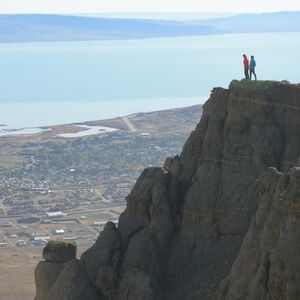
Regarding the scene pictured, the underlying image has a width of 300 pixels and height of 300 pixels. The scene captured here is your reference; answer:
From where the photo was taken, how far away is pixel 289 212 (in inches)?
659

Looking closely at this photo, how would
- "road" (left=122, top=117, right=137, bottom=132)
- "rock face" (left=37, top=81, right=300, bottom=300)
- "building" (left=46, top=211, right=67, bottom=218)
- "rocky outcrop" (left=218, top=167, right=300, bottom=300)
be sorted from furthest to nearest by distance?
"road" (left=122, top=117, right=137, bottom=132) < "building" (left=46, top=211, right=67, bottom=218) < "rock face" (left=37, top=81, right=300, bottom=300) < "rocky outcrop" (left=218, top=167, right=300, bottom=300)

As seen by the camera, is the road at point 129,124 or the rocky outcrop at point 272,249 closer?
the rocky outcrop at point 272,249

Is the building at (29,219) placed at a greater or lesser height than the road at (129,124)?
lesser

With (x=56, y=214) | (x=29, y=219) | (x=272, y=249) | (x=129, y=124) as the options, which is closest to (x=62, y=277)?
(x=272, y=249)

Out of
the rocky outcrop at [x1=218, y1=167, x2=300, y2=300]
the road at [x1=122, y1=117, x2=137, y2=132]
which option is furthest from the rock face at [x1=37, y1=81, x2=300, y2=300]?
the road at [x1=122, y1=117, x2=137, y2=132]

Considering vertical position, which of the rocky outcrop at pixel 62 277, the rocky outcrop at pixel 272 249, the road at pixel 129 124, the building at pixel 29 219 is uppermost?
the rocky outcrop at pixel 272 249

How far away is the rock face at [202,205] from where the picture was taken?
70.1ft

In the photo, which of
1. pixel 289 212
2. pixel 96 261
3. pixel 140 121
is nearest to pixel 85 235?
pixel 96 261

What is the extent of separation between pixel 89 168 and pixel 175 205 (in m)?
92.2

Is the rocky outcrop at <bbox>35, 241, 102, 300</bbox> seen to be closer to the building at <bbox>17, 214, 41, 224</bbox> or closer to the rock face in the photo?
the rock face

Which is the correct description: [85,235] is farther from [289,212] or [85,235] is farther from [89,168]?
[289,212]

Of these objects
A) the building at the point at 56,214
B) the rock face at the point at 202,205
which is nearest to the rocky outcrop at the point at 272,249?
the rock face at the point at 202,205

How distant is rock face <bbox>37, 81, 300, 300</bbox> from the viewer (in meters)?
21.4

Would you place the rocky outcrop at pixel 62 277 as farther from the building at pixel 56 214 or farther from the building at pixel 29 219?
the building at pixel 56 214
